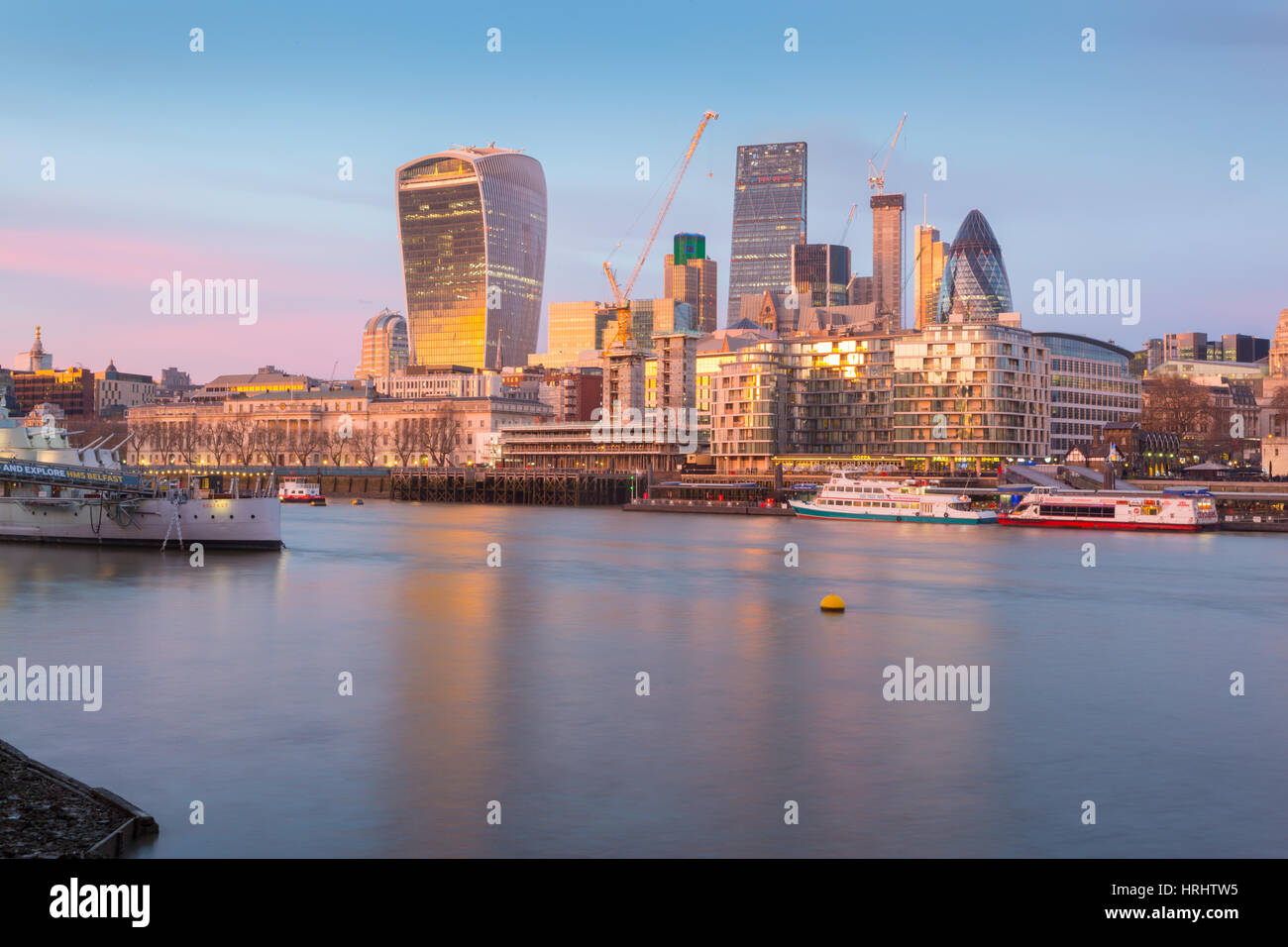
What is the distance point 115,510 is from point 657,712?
5706 centimetres

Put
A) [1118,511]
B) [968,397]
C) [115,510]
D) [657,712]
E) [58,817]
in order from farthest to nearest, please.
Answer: [968,397] < [1118,511] < [115,510] < [657,712] < [58,817]

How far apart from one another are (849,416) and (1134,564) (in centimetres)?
12233

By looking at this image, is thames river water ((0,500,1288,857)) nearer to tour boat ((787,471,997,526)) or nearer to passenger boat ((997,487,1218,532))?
passenger boat ((997,487,1218,532))

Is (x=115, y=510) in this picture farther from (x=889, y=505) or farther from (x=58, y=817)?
(x=889, y=505)

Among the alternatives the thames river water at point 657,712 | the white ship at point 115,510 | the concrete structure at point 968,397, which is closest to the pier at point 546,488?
the concrete structure at point 968,397

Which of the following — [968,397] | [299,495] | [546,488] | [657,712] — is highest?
[968,397]

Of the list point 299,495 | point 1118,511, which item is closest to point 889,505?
point 1118,511

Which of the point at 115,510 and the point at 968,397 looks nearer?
the point at 115,510

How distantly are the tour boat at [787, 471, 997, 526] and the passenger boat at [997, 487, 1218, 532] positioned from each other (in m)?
4.23

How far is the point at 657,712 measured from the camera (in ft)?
101

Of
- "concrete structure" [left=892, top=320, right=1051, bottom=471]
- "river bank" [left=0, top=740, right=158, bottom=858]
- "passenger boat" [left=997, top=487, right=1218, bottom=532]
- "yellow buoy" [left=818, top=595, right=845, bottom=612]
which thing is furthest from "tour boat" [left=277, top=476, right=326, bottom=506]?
"river bank" [left=0, top=740, right=158, bottom=858]

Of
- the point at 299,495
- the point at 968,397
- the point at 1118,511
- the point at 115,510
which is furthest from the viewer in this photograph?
the point at 299,495
